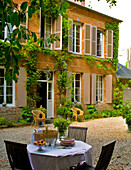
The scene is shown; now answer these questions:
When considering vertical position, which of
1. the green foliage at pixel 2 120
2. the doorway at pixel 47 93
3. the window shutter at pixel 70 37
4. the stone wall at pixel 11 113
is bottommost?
the green foliage at pixel 2 120

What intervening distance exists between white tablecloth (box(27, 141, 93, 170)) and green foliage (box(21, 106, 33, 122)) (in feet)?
23.9

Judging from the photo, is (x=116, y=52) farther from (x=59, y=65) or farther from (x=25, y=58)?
(x=25, y=58)

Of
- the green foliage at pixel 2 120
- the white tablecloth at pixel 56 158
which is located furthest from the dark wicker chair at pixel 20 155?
the green foliage at pixel 2 120

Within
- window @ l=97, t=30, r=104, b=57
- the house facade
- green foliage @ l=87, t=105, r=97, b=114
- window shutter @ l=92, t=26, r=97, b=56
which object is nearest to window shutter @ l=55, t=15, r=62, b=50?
the house facade

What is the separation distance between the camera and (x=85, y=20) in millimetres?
13727

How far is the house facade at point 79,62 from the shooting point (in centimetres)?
1075

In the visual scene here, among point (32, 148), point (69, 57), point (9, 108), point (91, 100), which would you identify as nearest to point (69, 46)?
point (69, 57)

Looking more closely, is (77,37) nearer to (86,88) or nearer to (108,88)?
(86,88)

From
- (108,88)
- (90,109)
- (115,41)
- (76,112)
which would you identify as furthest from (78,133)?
(115,41)

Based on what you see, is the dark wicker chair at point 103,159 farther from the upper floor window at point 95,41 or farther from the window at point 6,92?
the upper floor window at point 95,41

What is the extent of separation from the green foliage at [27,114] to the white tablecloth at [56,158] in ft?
23.9

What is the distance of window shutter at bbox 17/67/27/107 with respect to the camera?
10.6 metres

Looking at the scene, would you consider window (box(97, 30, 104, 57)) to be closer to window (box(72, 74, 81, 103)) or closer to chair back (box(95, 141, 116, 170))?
window (box(72, 74, 81, 103))

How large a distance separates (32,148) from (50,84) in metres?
8.73
